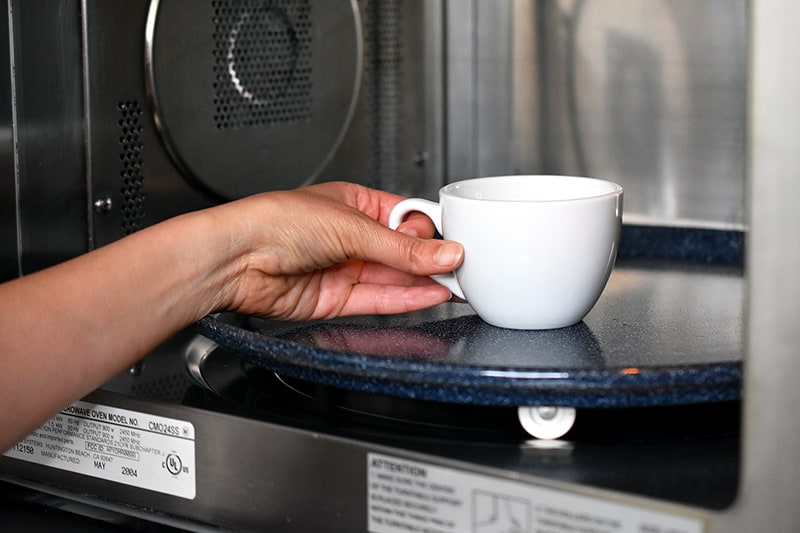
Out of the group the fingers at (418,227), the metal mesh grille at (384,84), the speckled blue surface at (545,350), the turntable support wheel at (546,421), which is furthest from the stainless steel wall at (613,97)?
the turntable support wheel at (546,421)

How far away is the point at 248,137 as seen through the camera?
0.89 metres

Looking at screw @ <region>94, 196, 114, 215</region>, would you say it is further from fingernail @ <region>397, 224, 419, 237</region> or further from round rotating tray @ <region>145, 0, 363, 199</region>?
fingernail @ <region>397, 224, 419, 237</region>

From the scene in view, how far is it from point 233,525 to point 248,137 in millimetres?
385

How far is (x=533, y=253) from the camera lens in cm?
63

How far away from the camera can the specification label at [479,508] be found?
1.64ft

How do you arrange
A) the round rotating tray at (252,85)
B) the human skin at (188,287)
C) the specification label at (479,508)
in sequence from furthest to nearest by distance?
the round rotating tray at (252,85) → the human skin at (188,287) → the specification label at (479,508)

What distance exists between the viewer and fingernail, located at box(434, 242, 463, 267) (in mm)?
660

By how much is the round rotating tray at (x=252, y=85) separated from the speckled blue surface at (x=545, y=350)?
6.7 inches

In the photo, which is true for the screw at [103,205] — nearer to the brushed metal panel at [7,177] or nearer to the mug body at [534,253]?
the brushed metal panel at [7,177]

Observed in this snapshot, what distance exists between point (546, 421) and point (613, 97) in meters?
0.56

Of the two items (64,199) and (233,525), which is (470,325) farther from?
(64,199)

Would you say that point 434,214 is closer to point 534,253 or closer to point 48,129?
point 534,253

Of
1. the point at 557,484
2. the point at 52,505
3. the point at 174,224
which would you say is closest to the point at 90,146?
the point at 174,224

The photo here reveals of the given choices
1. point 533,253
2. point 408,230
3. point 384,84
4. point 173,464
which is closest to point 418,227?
point 408,230
